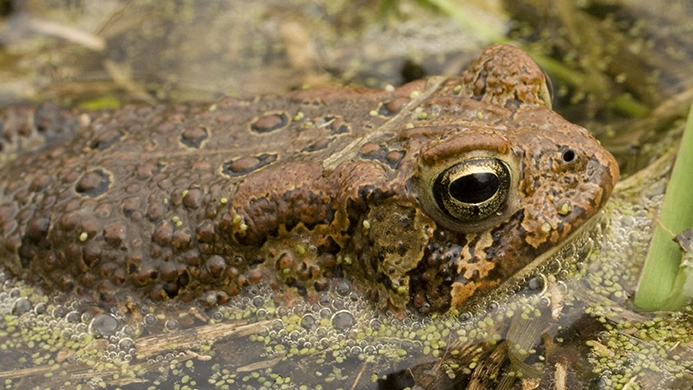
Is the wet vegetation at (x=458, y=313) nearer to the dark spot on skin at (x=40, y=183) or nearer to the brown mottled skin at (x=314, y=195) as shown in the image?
the brown mottled skin at (x=314, y=195)

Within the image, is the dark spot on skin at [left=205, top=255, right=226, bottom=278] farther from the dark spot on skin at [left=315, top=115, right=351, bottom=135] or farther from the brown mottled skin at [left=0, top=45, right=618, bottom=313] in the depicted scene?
the dark spot on skin at [left=315, top=115, right=351, bottom=135]

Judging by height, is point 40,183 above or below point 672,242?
below

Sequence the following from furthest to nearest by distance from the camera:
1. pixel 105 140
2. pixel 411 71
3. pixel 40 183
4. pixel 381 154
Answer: pixel 411 71, pixel 105 140, pixel 40 183, pixel 381 154

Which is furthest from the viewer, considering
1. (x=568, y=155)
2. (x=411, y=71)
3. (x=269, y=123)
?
(x=411, y=71)

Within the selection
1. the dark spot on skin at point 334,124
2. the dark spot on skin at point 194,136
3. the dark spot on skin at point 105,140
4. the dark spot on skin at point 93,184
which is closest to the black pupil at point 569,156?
the dark spot on skin at point 334,124

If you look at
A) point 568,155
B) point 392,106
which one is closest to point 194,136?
point 392,106

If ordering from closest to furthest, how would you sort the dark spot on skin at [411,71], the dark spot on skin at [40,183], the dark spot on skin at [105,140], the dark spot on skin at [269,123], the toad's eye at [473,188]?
the toad's eye at [473,188] < the dark spot on skin at [269,123] < the dark spot on skin at [40,183] < the dark spot on skin at [105,140] < the dark spot on skin at [411,71]

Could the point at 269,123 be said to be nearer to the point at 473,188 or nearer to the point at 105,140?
the point at 105,140
